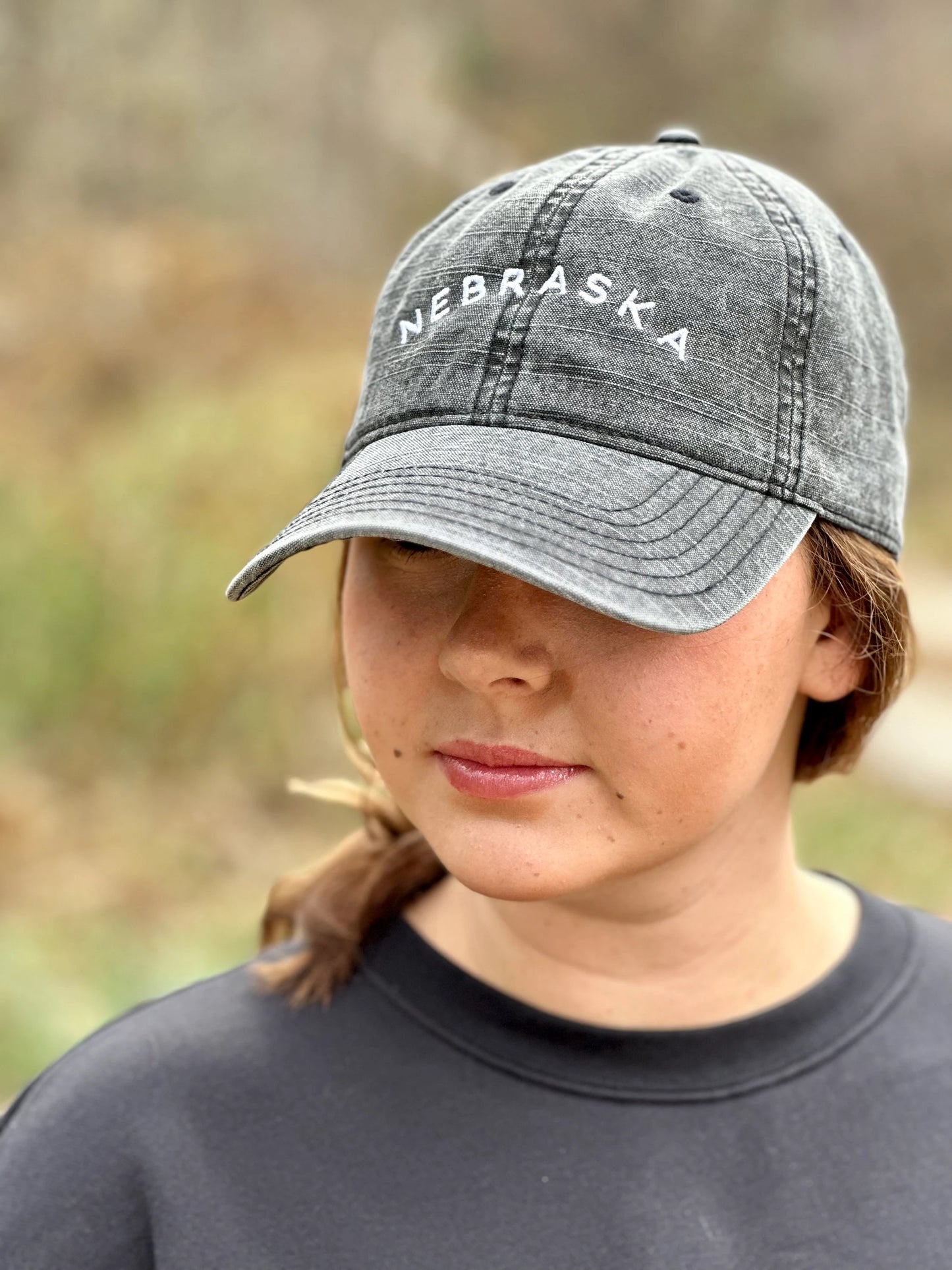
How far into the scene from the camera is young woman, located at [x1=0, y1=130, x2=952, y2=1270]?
1.00m

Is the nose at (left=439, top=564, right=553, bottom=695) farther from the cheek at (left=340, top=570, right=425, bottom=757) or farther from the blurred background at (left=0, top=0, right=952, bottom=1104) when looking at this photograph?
the blurred background at (left=0, top=0, right=952, bottom=1104)

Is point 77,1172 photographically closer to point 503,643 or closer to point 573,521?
point 503,643

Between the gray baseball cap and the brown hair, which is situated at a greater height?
the gray baseball cap

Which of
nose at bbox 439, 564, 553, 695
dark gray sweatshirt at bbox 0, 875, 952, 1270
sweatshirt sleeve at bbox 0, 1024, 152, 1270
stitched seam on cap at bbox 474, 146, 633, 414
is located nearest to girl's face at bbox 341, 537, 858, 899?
nose at bbox 439, 564, 553, 695

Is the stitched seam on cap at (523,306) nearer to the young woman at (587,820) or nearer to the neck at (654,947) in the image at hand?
the young woman at (587,820)

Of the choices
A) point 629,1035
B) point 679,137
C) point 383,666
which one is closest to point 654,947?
point 629,1035

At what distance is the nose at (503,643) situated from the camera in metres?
0.99

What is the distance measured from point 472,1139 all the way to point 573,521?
54 centimetres

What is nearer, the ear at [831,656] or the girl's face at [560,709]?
the girl's face at [560,709]

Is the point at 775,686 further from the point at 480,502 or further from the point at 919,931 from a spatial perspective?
the point at 919,931

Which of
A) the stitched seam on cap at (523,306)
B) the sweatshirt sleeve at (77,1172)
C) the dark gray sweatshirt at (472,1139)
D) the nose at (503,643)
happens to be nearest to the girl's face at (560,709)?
the nose at (503,643)

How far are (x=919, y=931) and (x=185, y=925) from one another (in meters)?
3.09

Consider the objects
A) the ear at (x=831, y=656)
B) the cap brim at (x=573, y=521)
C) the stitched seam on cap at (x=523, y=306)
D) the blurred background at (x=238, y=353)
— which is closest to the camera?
the cap brim at (x=573, y=521)

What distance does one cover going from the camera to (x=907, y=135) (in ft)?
42.7
